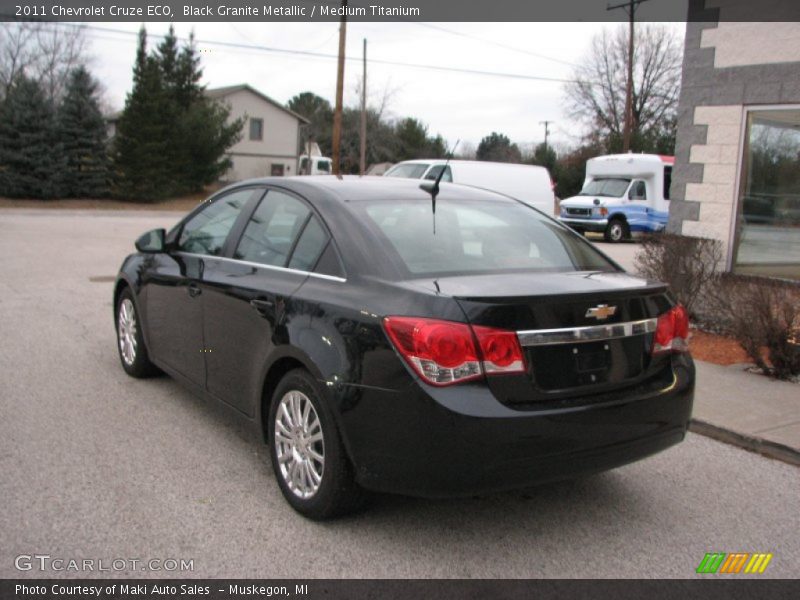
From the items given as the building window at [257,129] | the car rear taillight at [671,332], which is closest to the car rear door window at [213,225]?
the car rear taillight at [671,332]

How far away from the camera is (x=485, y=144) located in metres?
84.8

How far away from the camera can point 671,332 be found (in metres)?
3.64

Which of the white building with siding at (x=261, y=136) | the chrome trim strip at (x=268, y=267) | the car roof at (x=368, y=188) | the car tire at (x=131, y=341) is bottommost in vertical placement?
the car tire at (x=131, y=341)

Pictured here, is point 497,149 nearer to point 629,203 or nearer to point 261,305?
point 629,203

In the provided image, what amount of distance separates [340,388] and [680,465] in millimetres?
2355

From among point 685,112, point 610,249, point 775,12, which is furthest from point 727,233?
point 610,249

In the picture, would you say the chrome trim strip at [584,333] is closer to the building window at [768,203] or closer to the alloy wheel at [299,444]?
the alloy wheel at [299,444]

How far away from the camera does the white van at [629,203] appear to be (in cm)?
2372

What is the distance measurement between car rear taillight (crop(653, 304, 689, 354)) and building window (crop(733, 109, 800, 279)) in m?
5.29

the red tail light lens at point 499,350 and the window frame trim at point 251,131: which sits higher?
the window frame trim at point 251,131

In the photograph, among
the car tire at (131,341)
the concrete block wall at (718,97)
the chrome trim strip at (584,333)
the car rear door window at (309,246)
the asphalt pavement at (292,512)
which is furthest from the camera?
the concrete block wall at (718,97)

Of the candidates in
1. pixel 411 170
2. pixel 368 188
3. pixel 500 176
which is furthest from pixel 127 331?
pixel 500 176

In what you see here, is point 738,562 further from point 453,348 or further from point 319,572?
point 319,572
